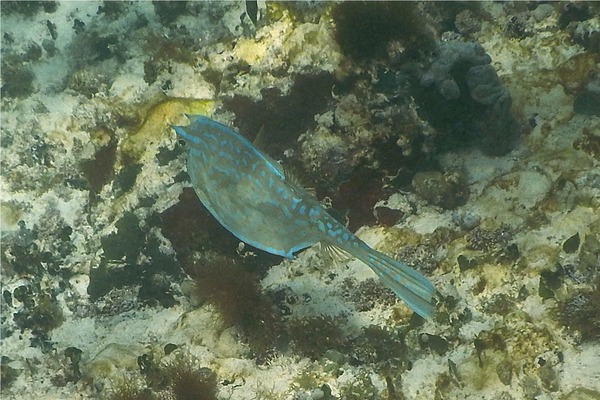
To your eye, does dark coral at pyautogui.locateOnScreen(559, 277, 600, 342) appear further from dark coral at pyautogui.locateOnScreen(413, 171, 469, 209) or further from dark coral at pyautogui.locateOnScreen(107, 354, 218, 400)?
dark coral at pyautogui.locateOnScreen(107, 354, 218, 400)

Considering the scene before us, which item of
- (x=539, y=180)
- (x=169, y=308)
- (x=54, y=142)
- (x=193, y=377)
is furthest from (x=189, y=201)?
(x=539, y=180)

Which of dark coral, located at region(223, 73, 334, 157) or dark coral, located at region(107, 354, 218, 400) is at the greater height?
dark coral, located at region(223, 73, 334, 157)

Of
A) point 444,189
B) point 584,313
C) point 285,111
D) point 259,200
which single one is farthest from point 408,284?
point 285,111

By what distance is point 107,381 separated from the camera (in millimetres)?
5160

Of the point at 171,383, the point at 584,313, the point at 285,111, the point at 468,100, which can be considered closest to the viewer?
the point at 584,313

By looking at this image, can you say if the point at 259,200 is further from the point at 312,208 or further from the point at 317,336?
the point at 317,336

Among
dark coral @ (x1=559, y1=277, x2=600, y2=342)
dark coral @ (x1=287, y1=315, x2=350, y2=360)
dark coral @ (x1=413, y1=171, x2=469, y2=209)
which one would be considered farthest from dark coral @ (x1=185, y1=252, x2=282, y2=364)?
dark coral @ (x1=559, y1=277, x2=600, y2=342)

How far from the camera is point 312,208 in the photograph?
151 inches

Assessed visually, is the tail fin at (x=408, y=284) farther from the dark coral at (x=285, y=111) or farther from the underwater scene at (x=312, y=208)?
the dark coral at (x=285, y=111)

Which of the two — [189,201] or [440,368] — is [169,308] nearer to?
[189,201]

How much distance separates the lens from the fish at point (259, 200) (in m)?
3.82

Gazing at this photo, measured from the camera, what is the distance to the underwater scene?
4273mm

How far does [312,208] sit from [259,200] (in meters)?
0.42

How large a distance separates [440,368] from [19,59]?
7.69 meters
